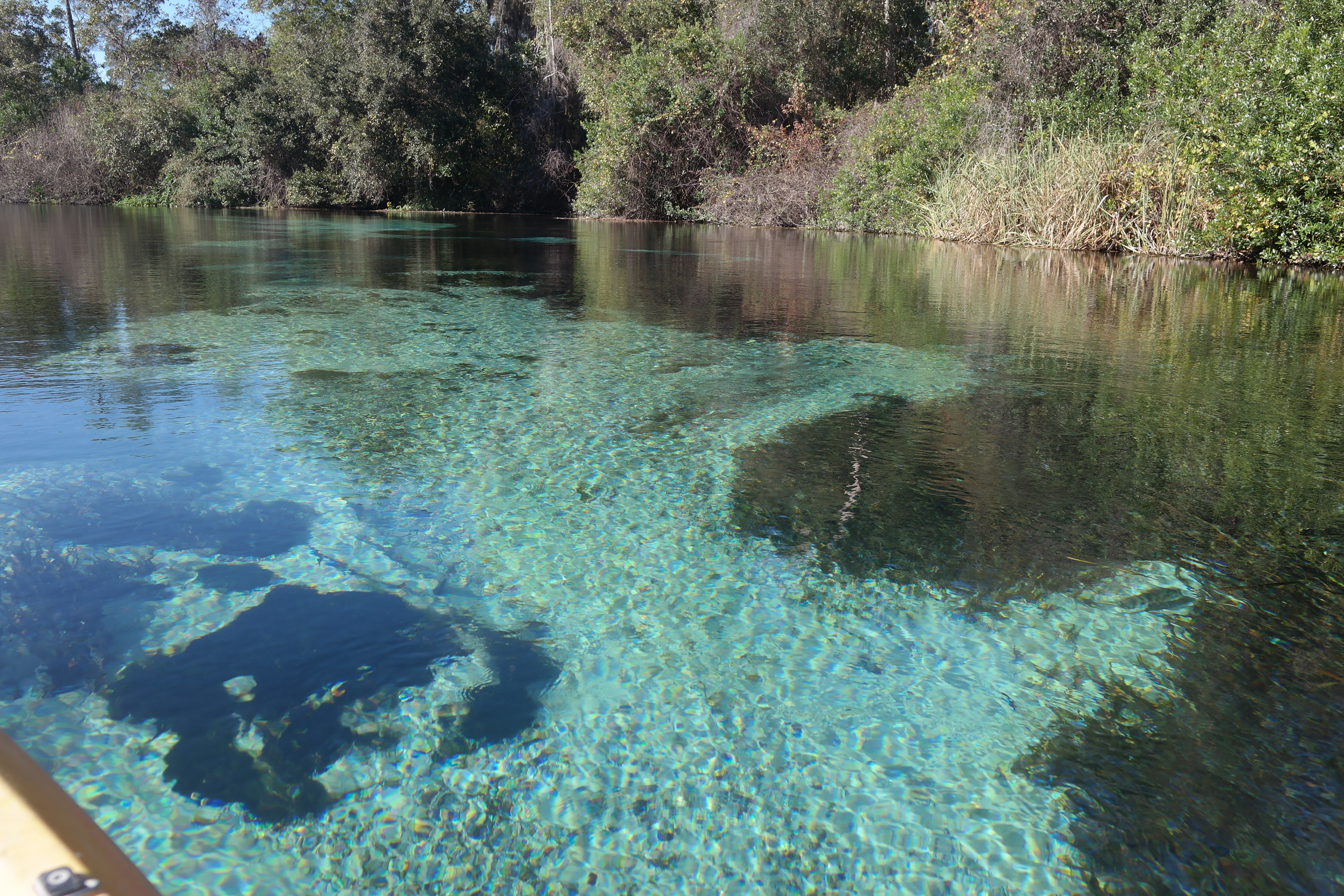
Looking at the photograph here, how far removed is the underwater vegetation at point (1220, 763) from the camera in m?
1.65

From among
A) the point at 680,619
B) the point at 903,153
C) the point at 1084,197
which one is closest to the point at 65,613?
the point at 680,619

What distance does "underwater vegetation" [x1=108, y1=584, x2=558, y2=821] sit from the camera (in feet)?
6.20

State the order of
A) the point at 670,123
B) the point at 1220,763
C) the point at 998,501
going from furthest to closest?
the point at 670,123
the point at 998,501
the point at 1220,763

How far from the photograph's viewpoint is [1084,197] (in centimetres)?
1392

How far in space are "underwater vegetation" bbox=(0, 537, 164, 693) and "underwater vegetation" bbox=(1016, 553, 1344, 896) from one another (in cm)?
226

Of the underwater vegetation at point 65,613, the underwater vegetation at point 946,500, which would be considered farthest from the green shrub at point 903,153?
the underwater vegetation at point 65,613

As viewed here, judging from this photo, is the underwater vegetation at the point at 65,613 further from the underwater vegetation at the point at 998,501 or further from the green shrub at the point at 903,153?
the green shrub at the point at 903,153

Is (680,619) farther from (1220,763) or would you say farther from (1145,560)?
(1145,560)

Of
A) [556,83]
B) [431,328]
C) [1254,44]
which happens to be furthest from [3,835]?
[556,83]

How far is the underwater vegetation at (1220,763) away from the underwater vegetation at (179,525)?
2389 millimetres

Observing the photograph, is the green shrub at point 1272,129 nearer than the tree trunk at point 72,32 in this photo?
Yes

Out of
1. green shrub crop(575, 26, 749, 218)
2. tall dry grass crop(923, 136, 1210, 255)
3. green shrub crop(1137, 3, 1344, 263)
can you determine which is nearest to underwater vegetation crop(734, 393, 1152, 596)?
green shrub crop(1137, 3, 1344, 263)

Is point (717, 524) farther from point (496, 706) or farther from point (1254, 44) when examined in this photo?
point (1254, 44)

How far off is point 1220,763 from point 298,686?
210 centimetres
